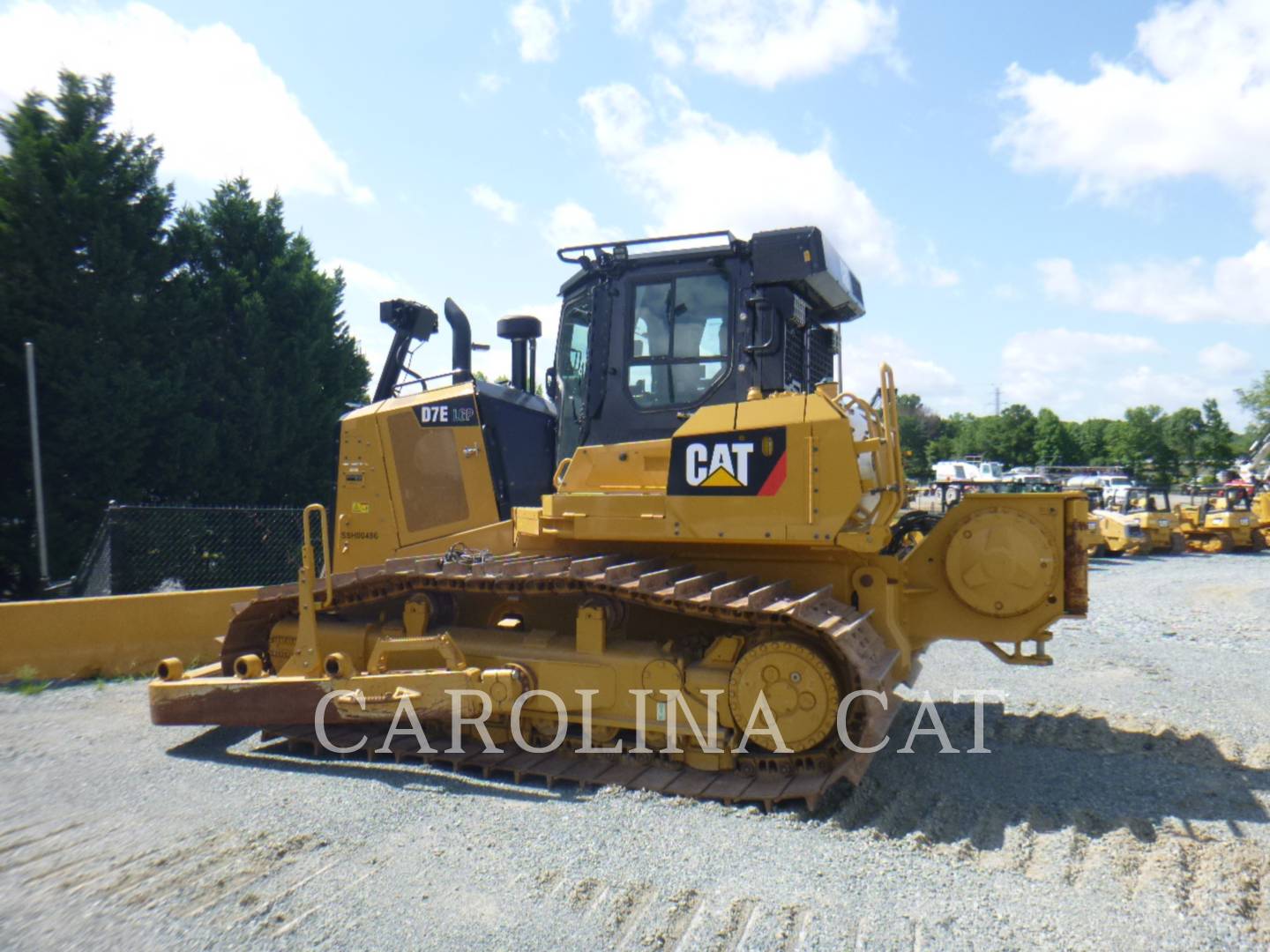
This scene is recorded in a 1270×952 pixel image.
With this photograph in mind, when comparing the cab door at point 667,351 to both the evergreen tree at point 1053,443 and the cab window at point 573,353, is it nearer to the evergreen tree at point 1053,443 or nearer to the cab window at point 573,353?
the cab window at point 573,353

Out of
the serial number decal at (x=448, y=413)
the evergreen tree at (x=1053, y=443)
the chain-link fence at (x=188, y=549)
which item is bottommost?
the chain-link fence at (x=188, y=549)

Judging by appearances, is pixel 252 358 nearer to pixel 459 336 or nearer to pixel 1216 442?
pixel 459 336

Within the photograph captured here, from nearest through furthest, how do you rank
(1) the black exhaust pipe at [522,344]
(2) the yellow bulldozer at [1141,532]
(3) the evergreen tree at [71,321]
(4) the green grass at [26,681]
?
(4) the green grass at [26,681]
(1) the black exhaust pipe at [522,344]
(3) the evergreen tree at [71,321]
(2) the yellow bulldozer at [1141,532]

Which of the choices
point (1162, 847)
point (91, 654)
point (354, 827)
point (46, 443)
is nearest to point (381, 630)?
point (354, 827)

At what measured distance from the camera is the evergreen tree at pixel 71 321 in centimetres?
1015

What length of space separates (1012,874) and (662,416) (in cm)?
287

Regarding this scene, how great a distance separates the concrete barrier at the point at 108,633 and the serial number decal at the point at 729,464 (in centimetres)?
397

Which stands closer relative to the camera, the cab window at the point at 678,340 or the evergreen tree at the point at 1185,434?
the cab window at the point at 678,340

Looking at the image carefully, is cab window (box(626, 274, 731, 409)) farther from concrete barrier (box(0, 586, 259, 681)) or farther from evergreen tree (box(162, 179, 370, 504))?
evergreen tree (box(162, 179, 370, 504))

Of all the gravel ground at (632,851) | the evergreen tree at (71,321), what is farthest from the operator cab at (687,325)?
the evergreen tree at (71,321)

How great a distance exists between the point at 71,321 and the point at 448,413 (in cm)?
694

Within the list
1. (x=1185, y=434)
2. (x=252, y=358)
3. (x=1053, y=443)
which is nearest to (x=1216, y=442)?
(x=1185, y=434)

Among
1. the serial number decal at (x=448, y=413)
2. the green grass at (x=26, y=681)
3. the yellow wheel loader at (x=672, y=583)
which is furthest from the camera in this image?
the green grass at (x=26, y=681)

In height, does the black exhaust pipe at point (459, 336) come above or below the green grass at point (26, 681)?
above
